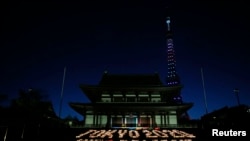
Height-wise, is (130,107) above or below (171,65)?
below

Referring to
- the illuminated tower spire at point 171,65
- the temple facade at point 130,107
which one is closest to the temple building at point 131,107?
the temple facade at point 130,107

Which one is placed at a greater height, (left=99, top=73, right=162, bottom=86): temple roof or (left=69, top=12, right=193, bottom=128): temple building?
(left=99, top=73, right=162, bottom=86): temple roof

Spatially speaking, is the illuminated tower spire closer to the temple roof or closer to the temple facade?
the temple roof

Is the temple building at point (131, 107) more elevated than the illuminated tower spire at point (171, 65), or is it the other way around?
the illuminated tower spire at point (171, 65)

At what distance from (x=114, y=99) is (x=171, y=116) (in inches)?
373

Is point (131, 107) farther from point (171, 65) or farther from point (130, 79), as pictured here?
point (171, 65)

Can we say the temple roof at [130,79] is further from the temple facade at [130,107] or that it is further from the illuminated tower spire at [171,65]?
the illuminated tower spire at [171,65]

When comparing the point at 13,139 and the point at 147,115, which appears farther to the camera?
the point at 147,115

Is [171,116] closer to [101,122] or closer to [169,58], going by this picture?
[101,122]

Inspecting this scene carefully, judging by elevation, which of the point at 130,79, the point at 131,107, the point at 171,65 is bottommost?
the point at 131,107

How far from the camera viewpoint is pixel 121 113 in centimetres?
3291

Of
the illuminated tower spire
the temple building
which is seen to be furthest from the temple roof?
the illuminated tower spire

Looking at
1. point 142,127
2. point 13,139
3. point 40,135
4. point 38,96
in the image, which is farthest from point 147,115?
point 38,96

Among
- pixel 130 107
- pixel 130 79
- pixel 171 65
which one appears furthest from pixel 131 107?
pixel 171 65
